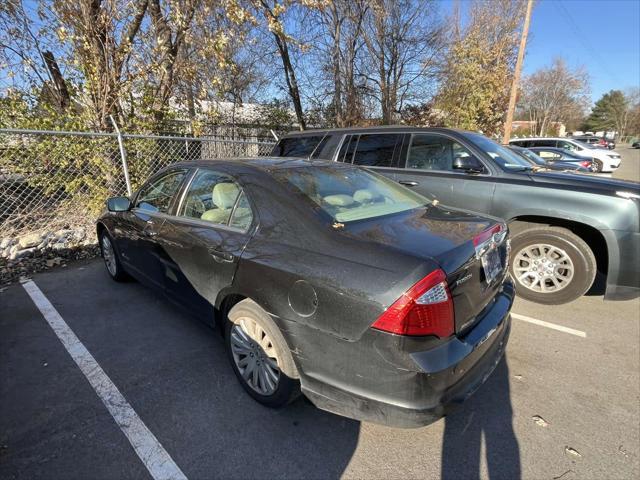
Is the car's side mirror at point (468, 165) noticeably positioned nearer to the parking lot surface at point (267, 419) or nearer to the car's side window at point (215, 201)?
the parking lot surface at point (267, 419)

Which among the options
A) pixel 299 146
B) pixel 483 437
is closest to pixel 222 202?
pixel 483 437

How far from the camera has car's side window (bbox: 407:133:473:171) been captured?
14.4 ft

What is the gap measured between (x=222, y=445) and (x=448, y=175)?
371 cm

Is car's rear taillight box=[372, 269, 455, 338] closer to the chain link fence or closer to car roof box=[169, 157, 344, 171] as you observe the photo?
car roof box=[169, 157, 344, 171]

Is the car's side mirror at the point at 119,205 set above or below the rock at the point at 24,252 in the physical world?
above

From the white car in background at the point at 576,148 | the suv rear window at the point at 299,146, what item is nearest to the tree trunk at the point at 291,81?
the suv rear window at the point at 299,146

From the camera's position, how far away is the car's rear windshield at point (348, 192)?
2.30 m

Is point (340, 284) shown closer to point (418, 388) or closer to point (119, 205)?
point (418, 388)

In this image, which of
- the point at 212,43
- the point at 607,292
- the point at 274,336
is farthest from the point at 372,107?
the point at 274,336

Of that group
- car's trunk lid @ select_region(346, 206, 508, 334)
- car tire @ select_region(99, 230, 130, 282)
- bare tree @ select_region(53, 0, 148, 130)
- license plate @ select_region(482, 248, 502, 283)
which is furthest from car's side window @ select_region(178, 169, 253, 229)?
bare tree @ select_region(53, 0, 148, 130)

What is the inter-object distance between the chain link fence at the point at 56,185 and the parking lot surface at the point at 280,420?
A: 8.53ft

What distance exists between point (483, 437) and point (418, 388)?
0.84m

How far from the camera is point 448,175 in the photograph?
4.34 m

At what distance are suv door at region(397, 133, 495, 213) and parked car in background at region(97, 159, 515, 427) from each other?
1.58m
